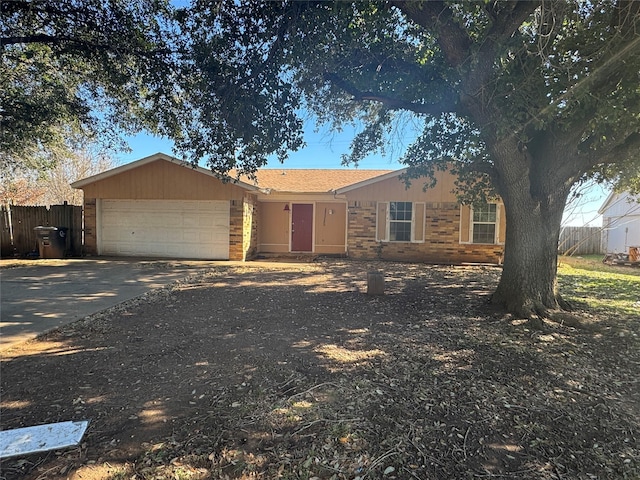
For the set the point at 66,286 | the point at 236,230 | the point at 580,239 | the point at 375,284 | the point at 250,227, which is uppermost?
the point at 250,227

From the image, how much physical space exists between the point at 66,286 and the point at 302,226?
344 inches

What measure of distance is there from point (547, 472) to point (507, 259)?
170 inches

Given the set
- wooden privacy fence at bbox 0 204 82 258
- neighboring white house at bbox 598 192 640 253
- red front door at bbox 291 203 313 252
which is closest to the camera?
wooden privacy fence at bbox 0 204 82 258

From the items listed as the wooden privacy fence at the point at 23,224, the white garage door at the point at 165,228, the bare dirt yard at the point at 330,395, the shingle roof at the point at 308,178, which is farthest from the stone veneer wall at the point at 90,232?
the bare dirt yard at the point at 330,395

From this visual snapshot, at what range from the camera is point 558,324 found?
5246mm

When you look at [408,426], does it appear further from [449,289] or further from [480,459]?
[449,289]

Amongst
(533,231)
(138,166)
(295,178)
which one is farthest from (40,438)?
(295,178)

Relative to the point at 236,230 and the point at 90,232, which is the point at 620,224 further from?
the point at 90,232

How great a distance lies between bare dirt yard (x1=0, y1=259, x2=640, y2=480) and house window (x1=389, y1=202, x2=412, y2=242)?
789 centimetres

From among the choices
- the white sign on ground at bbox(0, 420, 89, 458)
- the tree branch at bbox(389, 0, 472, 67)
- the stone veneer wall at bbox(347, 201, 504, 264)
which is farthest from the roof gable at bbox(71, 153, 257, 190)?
the white sign on ground at bbox(0, 420, 89, 458)

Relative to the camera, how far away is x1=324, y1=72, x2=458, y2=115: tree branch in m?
5.96

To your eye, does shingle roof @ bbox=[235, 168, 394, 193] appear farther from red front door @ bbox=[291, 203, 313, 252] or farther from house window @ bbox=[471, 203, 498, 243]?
house window @ bbox=[471, 203, 498, 243]

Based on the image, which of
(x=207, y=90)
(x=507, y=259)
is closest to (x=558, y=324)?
(x=507, y=259)

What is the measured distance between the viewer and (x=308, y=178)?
1666 centimetres
